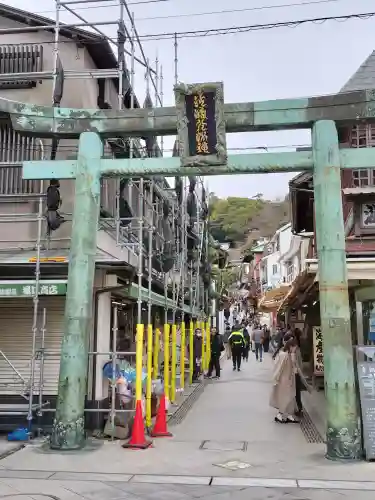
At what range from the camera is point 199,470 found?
762cm

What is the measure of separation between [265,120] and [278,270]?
37.4 m

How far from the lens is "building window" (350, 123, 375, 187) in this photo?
507 inches

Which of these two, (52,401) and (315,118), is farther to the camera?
(52,401)

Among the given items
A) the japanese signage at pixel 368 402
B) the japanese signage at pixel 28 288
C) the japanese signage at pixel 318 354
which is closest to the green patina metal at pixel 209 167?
the japanese signage at pixel 28 288

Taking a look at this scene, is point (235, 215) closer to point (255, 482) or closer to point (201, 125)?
point (201, 125)

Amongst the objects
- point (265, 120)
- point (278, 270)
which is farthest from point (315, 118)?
point (278, 270)

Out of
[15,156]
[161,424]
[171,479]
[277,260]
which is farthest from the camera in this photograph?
[277,260]

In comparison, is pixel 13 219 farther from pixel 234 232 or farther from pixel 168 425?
pixel 234 232

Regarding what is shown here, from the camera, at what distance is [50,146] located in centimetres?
1173

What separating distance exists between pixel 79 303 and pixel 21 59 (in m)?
6.45

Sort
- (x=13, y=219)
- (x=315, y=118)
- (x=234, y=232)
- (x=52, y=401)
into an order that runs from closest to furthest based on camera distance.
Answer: (x=315, y=118) → (x=52, y=401) → (x=13, y=219) → (x=234, y=232)

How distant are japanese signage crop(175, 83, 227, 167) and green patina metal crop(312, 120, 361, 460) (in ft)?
5.43

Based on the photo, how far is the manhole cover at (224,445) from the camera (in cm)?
902

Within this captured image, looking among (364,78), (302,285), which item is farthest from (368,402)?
(364,78)
